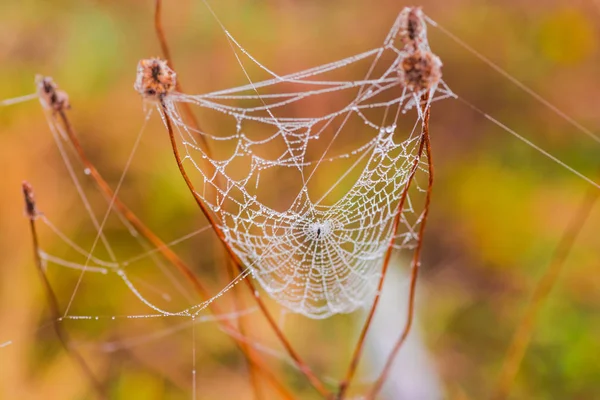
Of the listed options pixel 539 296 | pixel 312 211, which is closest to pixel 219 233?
pixel 312 211

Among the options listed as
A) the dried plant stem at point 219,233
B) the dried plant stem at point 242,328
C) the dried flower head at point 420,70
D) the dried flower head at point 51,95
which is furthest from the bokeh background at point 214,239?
the dried flower head at point 420,70

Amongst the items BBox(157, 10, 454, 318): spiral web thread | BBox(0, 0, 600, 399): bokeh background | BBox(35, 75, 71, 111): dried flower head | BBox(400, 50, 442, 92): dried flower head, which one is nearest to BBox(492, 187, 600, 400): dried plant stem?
BBox(0, 0, 600, 399): bokeh background

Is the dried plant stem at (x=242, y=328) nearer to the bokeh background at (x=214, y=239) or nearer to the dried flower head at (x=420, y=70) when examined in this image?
the bokeh background at (x=214, y=239)

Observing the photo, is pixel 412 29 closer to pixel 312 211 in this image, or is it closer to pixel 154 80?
pixel 154 80

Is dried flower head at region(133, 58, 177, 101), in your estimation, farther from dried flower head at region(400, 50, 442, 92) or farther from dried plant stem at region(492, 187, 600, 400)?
dried plant stem at region(492, 187, 600, 400)

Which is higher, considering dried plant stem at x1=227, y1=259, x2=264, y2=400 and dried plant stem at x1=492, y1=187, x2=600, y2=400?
dried plant stem at x1=492, y1=187, x2=600, y2=400
